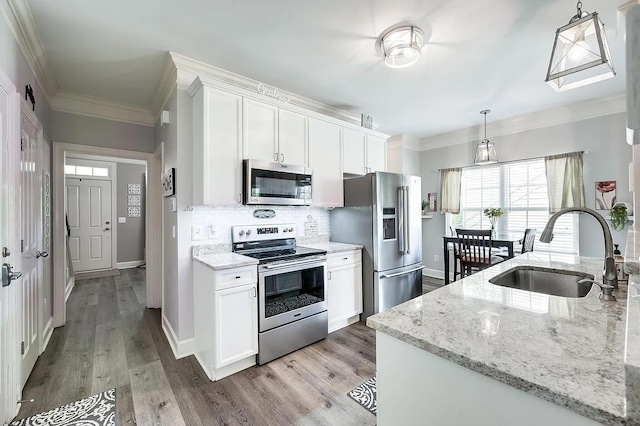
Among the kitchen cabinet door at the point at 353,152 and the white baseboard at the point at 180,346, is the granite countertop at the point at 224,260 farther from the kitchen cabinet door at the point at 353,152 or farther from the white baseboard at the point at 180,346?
the kitchen cabinet door at the point at 353,152

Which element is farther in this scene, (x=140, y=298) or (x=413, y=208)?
(x=140, y=298)

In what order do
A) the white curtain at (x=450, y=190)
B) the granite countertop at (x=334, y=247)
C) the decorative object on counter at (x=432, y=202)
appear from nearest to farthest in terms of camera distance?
the granite countertop at (x=334, y=247) → the white curtain at (x=450, y=190) → the decorative object on counter at (x=432, y=202)

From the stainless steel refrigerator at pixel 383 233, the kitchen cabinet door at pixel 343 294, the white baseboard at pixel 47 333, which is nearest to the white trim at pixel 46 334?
the white baseboard at pixel 47 333

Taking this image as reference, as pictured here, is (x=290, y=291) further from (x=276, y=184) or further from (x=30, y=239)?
(x=30, y=239)

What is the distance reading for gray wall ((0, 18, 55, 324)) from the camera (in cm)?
173

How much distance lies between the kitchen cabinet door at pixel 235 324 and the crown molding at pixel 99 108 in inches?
107

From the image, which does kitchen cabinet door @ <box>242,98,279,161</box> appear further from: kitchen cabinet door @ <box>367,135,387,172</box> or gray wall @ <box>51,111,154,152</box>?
gray wall @ <box>51,111,154,152</box>

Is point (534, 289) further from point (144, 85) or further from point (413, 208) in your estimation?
point (144, 85)

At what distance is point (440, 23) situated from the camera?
82.0 inches

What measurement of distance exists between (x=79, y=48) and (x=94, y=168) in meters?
4.53

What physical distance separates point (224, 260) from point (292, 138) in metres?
1.41

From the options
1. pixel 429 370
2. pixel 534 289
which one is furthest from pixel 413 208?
pixel 429 370

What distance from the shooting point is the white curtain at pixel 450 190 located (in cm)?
491

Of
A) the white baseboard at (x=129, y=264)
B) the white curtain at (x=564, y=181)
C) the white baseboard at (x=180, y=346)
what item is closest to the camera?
the white baseboard at (x=180, y=346)
